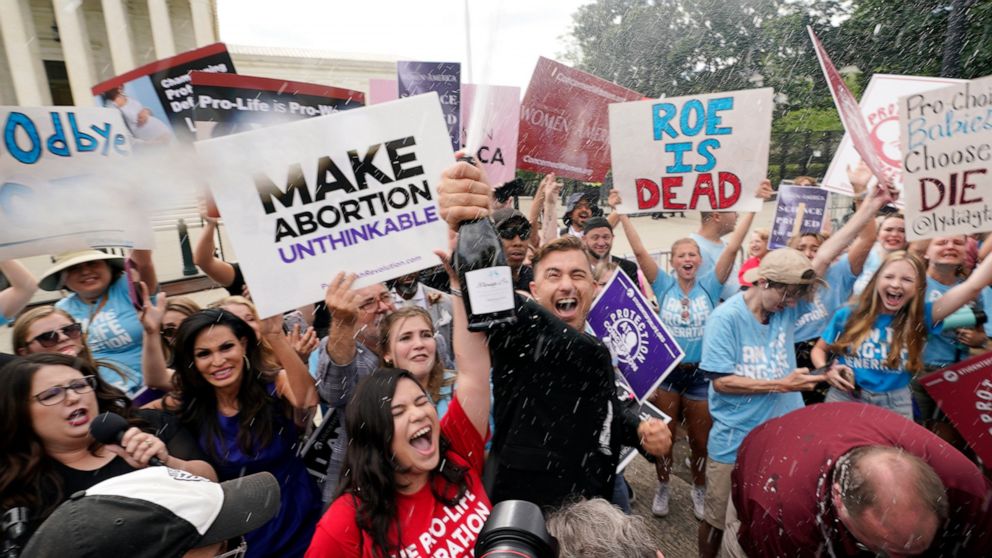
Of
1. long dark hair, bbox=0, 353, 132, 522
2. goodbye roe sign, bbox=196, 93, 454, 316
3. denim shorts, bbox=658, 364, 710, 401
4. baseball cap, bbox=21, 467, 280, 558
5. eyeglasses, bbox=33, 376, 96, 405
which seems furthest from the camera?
denim shorts, bbox=658, 364, 710, 401

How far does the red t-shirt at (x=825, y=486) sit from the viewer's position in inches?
67.9

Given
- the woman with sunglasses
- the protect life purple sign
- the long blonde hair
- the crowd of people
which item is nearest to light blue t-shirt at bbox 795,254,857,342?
the crowd of people

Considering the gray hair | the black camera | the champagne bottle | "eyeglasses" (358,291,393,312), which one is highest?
the champagne bottle

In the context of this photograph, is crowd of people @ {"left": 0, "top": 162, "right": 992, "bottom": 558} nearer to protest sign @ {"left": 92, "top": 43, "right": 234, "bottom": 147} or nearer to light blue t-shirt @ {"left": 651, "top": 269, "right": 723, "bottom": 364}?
light blue t-shirt @ {"left": 651, "top": 269, "right": 723, "bottom": 364}

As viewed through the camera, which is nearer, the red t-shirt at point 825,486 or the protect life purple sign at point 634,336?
the red t-shirt at point 825,486

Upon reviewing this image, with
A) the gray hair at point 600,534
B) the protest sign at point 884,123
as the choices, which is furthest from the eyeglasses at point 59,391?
the protest sign at point 884,123

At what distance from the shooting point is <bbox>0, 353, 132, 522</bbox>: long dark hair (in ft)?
5.84

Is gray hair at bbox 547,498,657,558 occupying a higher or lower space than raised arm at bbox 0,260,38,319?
lower

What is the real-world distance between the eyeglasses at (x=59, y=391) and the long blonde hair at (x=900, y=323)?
378 cm

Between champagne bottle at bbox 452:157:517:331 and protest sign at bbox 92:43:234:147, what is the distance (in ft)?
7.98

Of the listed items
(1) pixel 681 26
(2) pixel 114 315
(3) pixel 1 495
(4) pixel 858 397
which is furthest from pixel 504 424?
(1) pixel 681 26

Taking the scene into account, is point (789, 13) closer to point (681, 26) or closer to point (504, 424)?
point (681, 26)

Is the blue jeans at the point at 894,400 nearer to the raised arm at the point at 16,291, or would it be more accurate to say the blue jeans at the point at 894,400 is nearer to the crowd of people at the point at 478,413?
the crowd of people at the point at 478,413

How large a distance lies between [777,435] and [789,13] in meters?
20.9
